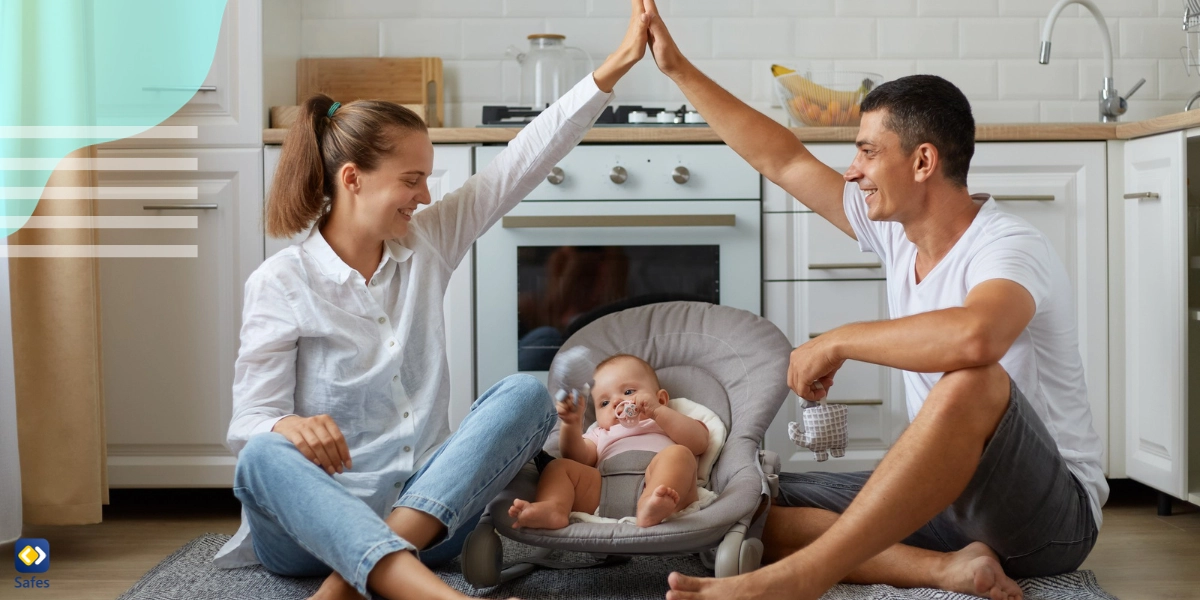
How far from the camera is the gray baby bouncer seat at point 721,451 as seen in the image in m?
1.57

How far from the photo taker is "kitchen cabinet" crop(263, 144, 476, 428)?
2.35 meters

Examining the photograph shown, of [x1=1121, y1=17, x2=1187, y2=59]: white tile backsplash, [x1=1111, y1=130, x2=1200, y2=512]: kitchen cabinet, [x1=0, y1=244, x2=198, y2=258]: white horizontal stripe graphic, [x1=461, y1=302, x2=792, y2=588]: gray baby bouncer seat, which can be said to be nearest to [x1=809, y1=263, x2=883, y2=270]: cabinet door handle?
[x1=461, y1=302, x2=792, y2=588]: gray baby bouncer seat

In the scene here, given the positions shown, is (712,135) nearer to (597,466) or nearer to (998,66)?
(597,466)

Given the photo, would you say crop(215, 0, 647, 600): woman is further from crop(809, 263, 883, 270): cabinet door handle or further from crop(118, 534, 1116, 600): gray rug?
crop(809, 263, 883, 270): cabinet door handle

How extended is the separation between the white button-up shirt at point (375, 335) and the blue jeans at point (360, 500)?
8 cm

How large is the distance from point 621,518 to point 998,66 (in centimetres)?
193

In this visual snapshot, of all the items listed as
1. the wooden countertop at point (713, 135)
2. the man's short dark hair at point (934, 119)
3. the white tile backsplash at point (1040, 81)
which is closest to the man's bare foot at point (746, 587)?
the man's short dark hair at point (934, 119)

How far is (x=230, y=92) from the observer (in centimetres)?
235

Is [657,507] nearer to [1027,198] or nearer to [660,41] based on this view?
[660,41]

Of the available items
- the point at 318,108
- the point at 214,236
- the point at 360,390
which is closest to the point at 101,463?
the point at 214,236

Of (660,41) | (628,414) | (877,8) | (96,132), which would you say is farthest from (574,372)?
(877,8)

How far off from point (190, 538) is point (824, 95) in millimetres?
1786

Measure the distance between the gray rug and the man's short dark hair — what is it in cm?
71

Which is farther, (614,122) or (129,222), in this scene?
(614,122)
